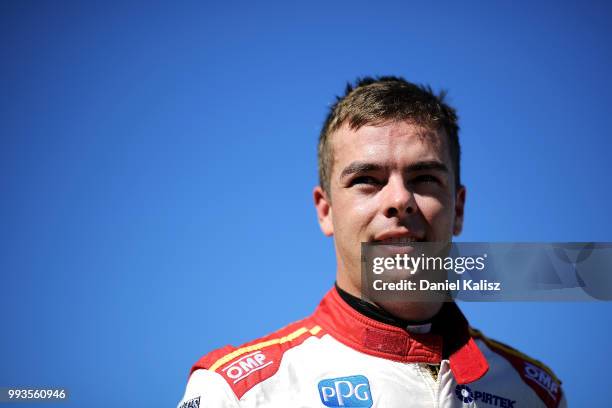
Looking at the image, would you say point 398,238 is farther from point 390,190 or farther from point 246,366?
point 246,366

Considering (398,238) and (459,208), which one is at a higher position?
(459,208)

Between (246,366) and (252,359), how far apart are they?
11 cm

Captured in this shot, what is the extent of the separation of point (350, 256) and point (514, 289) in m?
1.62

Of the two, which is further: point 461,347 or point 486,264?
point 486,264

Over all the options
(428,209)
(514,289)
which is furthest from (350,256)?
(514,289)

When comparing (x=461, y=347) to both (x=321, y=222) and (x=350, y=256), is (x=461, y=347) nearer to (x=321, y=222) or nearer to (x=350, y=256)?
(x=350, y=256)

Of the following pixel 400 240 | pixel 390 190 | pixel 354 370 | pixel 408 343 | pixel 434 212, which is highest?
pixel 390 190

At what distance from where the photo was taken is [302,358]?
3.80m

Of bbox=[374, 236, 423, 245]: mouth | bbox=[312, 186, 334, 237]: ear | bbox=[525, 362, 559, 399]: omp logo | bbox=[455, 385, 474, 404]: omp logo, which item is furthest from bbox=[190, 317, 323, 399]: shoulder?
bbox=[525, 362, 559, 399]: omp logo

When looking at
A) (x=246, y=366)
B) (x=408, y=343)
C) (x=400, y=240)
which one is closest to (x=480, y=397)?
(x=408, y=343)

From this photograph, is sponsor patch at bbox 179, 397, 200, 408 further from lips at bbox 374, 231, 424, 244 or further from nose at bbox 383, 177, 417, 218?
nose at bbox 383, 177, 417, 218

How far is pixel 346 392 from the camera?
3594 millimetres

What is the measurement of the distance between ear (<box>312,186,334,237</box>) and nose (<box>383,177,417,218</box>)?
0.76m

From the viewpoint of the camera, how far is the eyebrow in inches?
148
